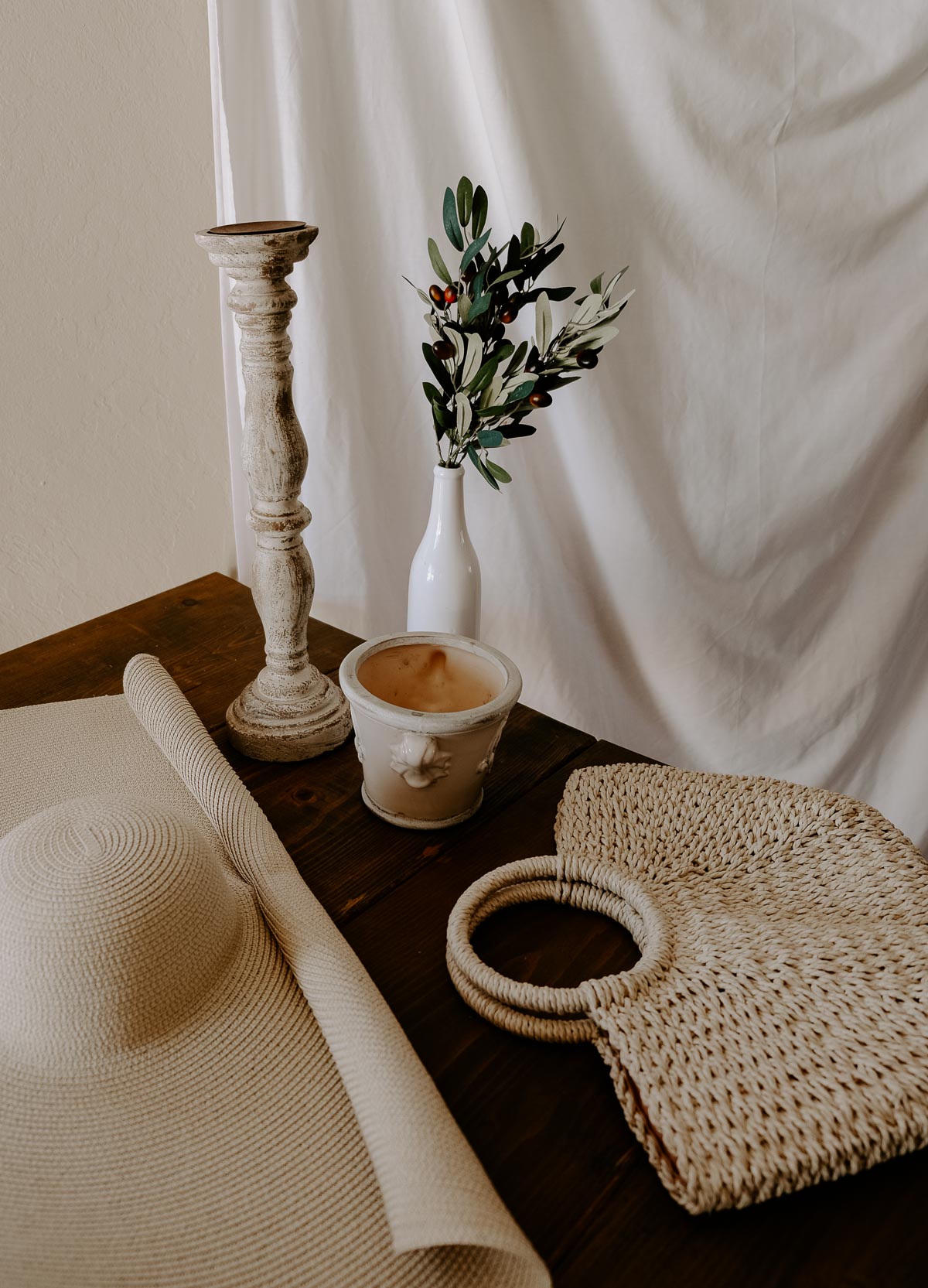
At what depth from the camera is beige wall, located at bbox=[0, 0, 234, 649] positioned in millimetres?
1080

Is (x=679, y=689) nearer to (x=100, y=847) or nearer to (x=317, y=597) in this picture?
(x=317, y=597)

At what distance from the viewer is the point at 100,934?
0.48m

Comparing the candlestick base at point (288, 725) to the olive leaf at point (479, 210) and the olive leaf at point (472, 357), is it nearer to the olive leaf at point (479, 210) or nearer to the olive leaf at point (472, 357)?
the olive leaf at point (472, 357)

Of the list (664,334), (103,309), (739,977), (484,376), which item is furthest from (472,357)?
(103,309)

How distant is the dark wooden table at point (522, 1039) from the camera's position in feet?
1.47

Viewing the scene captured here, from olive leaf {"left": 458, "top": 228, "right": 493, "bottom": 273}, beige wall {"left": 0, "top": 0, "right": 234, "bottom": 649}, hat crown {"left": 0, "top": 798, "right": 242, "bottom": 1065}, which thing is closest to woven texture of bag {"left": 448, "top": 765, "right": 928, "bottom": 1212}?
hat crown {"left": 0, "top": 798, "right": 242, "bottom": 1065}

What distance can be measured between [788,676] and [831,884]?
0.57m

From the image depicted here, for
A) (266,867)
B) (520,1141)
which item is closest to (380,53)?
(266,867)

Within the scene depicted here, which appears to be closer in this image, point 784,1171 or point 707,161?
point 784,1171

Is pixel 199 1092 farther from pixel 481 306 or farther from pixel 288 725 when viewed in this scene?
pixel 481 306

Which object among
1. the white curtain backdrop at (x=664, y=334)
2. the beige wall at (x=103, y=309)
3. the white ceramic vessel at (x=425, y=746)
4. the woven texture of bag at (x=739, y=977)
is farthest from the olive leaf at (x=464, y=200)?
the beige wall at (x=103, y=309)

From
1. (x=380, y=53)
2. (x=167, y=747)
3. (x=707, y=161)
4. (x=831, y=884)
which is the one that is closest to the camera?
(x=831, y=884)

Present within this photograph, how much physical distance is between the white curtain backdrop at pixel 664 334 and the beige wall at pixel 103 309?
100 millimetres

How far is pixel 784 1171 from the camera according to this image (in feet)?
1.44
